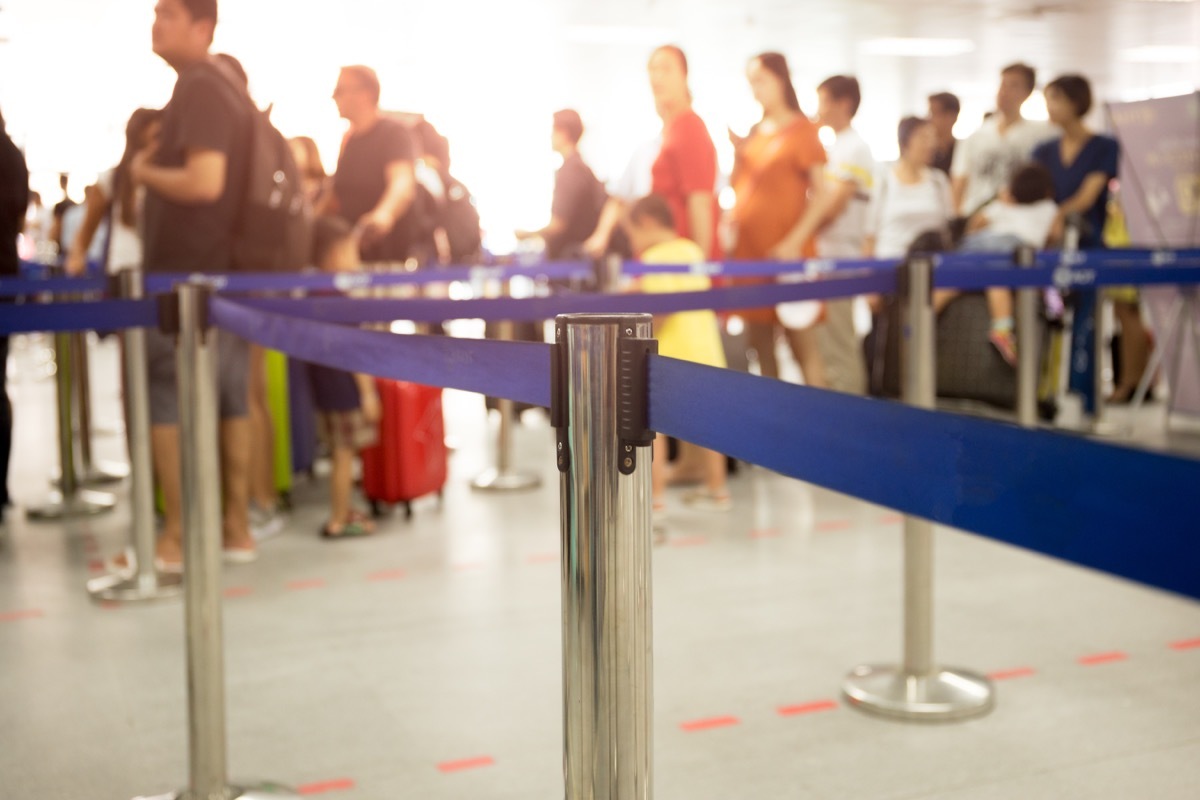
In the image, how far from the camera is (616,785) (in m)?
1.61

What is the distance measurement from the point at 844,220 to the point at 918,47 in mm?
13822

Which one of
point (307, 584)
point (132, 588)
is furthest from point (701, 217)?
point (132, 588)

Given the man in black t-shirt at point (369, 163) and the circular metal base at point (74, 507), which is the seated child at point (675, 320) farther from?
the circular metal base at point (74, 507)

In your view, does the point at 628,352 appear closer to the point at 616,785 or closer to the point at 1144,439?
the point at 616,785

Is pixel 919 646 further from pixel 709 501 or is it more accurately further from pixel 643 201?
pixel 643 201

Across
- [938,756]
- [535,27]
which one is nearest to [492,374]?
[938,756]

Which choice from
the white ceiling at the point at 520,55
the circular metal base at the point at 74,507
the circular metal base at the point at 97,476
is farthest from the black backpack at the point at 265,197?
the white ceiling at the point at 520,55

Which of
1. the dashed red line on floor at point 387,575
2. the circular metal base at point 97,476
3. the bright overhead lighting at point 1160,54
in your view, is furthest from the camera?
the bright overhead lighting at point 1160,54

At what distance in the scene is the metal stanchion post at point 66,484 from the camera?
5.75m

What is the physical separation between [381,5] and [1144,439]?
460 inches

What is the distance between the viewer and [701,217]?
20.1 feet

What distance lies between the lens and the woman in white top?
7738mm

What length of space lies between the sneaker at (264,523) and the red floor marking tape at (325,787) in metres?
2.55

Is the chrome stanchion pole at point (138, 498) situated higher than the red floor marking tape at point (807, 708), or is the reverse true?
the chrome stanchion pole at point (138, 498)
